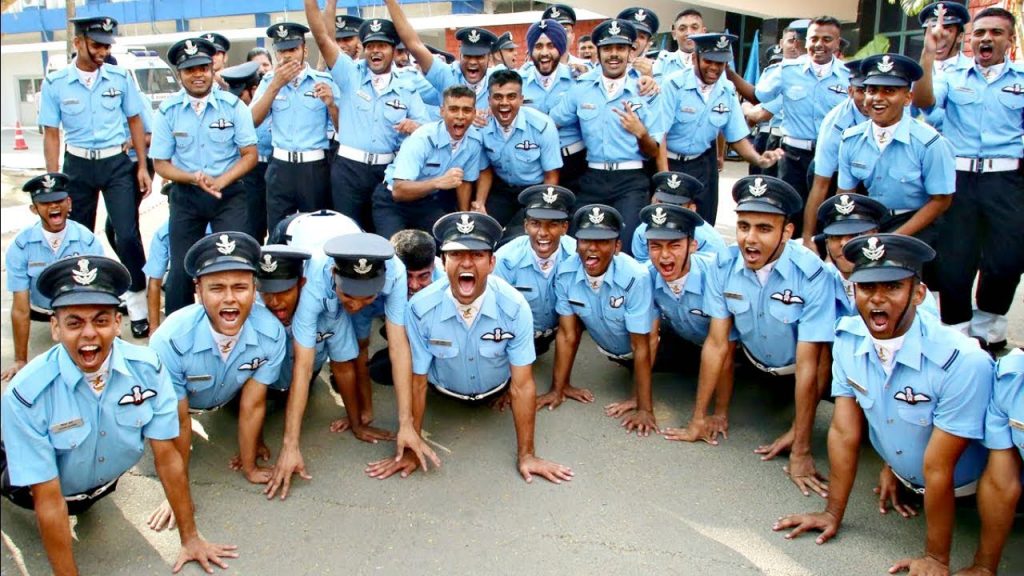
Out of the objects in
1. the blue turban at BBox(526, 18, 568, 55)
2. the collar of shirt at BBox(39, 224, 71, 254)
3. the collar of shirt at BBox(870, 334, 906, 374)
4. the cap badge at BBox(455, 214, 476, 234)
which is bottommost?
the collar of shirt at BBox(870, 334, 906, 374)

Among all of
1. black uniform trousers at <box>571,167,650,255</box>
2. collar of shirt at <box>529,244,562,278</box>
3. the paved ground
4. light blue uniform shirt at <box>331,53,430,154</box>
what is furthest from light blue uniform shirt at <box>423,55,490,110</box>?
the paved ground

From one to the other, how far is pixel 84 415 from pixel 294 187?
3.10 m

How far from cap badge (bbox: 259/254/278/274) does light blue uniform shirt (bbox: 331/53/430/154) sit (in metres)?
2.05

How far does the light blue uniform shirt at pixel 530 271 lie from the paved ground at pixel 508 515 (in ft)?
2.28

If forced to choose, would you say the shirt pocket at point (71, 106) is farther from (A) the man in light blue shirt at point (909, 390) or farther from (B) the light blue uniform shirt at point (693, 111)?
(A) the man in light blue shirt at point (909, 390)

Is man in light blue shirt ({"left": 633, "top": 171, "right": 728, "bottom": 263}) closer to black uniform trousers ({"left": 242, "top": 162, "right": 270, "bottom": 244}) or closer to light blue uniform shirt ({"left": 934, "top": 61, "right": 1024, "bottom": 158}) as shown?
light blue uniform shirt ({"left": 934, "top": 61, "right": 1024, "bottom": 158})

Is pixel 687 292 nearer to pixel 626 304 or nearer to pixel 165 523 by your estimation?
pixel 626 304

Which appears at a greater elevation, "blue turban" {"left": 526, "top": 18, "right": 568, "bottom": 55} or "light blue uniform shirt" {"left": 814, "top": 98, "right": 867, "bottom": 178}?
"blue turban" {"left": 526, "top": 18, "right": 568, "bottom": 55}

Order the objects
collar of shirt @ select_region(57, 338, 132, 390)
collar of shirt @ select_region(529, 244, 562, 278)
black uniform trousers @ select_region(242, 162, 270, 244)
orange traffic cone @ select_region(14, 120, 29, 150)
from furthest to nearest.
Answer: black uniform trousers @ select_region(242, 162, 270, 244)
collar of shirt @ select_region(529, 244, 562, 278)
collar of shirt @ select_region(57, 338, 132, 390)
orange traffic cone @ select_region(14, 120, 29, 150)

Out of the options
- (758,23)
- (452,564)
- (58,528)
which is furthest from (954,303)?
(758,23)

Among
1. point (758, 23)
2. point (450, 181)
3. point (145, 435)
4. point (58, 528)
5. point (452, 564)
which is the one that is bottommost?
point (452, 564)

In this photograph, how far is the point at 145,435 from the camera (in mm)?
3227

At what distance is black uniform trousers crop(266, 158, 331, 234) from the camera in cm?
593

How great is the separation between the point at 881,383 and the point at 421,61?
163 inches
